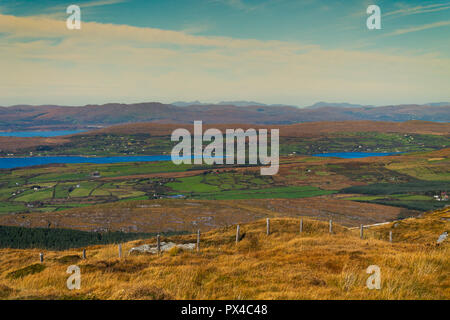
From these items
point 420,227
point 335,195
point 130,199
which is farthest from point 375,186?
point 420,227

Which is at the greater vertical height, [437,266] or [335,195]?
[437,266]

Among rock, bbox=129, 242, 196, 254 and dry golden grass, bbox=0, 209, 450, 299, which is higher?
dry golden grass, bbox=0, 209, 450, 299

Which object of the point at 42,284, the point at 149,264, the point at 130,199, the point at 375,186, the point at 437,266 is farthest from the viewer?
the point at 375,186

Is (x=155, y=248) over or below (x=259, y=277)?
below

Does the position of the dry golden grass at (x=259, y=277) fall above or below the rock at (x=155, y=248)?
above

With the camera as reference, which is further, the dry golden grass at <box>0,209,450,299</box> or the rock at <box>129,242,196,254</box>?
the rock at <box>129,242,196,254</box>

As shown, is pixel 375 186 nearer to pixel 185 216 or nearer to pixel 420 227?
pixel 185 216

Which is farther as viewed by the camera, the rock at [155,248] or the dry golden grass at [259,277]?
the rock at [155,248]

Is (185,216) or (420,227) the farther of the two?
(185,216)

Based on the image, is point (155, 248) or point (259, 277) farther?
point (155, 248)
